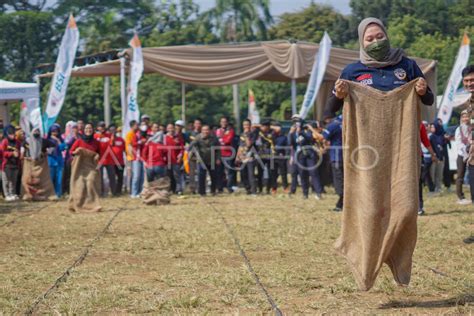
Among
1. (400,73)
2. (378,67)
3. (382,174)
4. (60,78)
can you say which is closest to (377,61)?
(378,67)

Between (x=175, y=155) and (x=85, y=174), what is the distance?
5.53 metres

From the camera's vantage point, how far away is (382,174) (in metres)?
6.45

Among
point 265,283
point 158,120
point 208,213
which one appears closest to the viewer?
point 265,283

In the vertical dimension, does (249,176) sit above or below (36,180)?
below

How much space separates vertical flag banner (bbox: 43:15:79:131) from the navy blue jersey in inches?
526

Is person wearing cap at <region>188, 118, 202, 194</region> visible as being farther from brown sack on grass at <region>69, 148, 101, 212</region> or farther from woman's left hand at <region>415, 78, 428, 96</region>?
woman's left hand at <region>415, 78, 428, 96</region>

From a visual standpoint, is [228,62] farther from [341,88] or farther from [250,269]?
[341,88]

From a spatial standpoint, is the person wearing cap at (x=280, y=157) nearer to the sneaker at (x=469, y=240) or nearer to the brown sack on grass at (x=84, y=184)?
the brown sack on grass at (x=84, y=184)

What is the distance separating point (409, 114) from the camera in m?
Result: 6.47

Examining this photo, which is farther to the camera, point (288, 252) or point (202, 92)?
point (202, 92)

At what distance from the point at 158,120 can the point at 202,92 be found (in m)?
3.16

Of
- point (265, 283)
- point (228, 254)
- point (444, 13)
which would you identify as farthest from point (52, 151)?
point (444, 13)

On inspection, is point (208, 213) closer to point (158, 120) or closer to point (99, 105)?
point (158, 120)

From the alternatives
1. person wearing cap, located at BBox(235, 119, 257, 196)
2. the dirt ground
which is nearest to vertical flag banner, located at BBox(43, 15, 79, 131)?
the dirt ground
